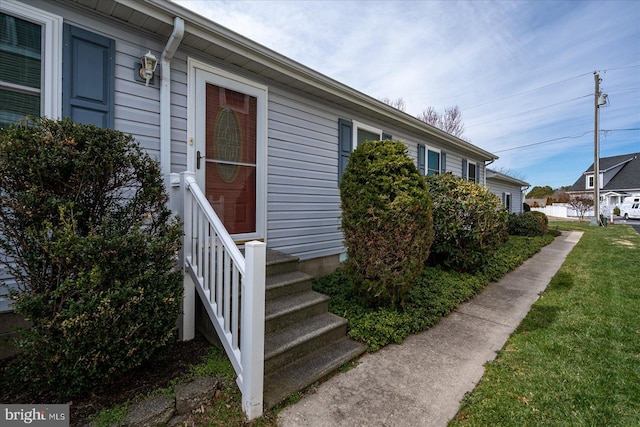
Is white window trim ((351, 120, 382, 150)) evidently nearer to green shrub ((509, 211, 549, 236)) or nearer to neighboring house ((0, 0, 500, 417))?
neighboring house ((0, 0, 500, 417))

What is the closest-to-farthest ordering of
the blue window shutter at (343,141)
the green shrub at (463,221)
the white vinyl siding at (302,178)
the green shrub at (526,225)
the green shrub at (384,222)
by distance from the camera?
1. the green shrub at (384,222)
2. the white vinyl siding at (302,178)
3. the green shrub at (463,221)
4. the blue window shutter at (343,141)
5. the green shrub at (526,225)

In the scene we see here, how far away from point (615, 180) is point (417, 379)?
41.0m

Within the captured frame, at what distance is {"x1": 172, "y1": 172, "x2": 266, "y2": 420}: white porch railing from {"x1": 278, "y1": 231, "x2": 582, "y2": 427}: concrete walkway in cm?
41

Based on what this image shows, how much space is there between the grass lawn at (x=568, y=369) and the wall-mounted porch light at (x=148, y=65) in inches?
155

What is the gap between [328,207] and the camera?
4.96 metres

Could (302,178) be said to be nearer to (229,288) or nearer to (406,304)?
(406,304)

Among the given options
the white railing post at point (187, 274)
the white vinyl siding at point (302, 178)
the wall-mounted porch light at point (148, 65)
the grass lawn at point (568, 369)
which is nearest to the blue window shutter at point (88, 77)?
the wall-mounted porch light at point (148, 65)

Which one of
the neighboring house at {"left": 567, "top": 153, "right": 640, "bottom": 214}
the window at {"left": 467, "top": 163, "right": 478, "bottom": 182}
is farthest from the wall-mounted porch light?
the neighboring house at {"left": 567, "top": 153, "right": 640, "bottom": 214}

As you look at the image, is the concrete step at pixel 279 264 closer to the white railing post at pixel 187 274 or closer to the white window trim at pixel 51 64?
the white railing post at pixel 187 274

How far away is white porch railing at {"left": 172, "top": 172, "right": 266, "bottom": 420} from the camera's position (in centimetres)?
187

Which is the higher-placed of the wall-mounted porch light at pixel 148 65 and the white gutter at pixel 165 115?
the wall-mounted porch light at pixel 148 65

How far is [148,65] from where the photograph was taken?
2.77 metres

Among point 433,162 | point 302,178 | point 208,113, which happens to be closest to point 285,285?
point 302,178

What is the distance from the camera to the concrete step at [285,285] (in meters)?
2.95
